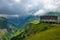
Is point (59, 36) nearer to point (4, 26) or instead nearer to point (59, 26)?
point (59, 26)

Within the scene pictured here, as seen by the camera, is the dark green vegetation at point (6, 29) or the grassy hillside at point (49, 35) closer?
the grassy hillside at point (49, 35)

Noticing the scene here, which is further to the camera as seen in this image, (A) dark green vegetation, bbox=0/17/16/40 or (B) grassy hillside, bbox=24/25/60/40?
(A) dark green vegetation, bbox=0/17/16/40

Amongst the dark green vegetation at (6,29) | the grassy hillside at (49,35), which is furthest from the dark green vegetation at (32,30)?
the dark green vegetation at (6,29)

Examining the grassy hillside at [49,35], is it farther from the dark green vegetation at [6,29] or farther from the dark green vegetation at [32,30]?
the dark green vegetation at [6,29]

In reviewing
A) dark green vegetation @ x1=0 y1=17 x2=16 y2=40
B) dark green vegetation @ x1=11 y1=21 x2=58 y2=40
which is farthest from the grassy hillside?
dark green vegetation @ x1=0 y1=17 x2=16 y2=40

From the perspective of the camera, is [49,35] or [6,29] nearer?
[49,35]

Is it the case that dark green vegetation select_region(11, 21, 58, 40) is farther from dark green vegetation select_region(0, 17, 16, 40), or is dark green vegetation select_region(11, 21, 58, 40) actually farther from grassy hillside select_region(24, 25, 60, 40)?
dark green vegetation select_region(0, 17, 16, 40)

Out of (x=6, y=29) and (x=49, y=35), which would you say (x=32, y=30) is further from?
(x=6, y=29)

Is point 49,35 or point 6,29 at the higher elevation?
point 6,29

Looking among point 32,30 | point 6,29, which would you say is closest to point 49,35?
point 32,30

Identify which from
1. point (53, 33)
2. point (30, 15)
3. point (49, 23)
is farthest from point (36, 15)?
point (53, 33)

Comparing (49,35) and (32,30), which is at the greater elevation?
(32,30)
